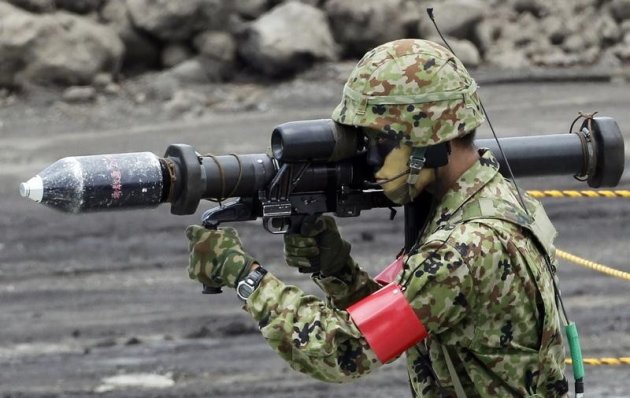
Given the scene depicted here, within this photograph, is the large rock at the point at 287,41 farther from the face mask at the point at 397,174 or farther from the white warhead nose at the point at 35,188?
the white warhead nose at the point at 35,188

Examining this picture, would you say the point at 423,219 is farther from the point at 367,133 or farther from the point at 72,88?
the point at 72,88

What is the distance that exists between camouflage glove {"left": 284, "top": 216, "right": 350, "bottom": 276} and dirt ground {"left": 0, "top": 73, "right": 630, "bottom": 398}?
11.5ft

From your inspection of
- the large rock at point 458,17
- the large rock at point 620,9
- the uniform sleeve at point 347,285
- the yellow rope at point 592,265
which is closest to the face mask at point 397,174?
the uniform sleeve at point 347,285

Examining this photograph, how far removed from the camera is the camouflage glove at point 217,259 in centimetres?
354

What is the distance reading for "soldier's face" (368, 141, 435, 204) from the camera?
3494mm

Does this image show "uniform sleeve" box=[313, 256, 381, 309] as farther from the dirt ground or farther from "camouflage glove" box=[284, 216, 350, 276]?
the dirt ground

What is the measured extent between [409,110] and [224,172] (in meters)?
0.51

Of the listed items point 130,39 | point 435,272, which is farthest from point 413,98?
point 130,39

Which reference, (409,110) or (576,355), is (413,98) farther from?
(576,355)

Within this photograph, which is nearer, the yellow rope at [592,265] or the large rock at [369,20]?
the yellow rope at [592,265]

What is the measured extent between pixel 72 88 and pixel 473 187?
495 inches

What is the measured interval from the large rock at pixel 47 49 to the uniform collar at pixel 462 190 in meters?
12.6

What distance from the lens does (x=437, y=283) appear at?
3369 mm

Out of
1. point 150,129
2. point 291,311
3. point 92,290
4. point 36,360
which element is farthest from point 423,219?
point 150,129
